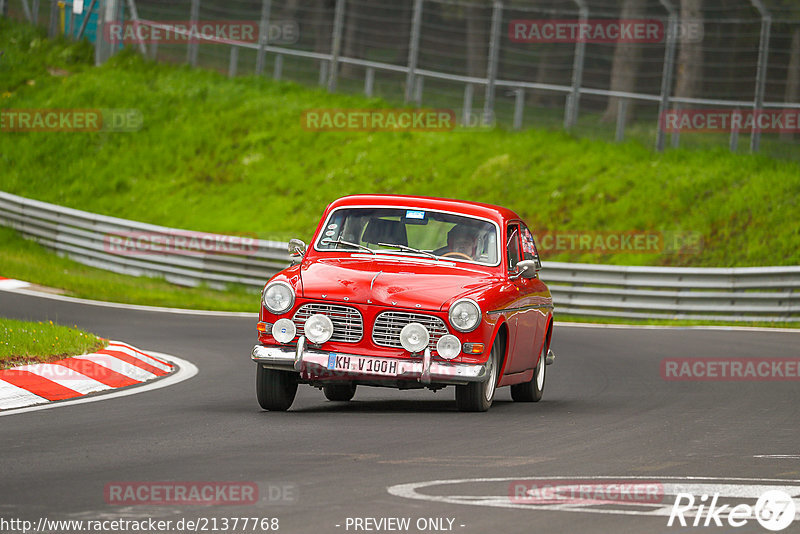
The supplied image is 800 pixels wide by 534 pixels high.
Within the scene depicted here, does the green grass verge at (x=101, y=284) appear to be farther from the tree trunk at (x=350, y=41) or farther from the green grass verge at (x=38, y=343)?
the green grass verge at (x=38, y=343)

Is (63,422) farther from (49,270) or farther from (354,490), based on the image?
(49,270)

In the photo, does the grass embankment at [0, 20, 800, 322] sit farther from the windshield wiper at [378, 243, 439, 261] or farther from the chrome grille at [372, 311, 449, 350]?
the chrome grille at [372, 311, 449, 350]

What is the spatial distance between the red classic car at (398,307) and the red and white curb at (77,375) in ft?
5.38

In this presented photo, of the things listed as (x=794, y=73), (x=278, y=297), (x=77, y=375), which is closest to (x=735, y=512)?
(x=278, y=297)

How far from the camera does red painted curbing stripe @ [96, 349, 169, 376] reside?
469 inches

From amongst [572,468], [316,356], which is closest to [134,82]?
[316,356]

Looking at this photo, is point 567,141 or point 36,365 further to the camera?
point 567,141

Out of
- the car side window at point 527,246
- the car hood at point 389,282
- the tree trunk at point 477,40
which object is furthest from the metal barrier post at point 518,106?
the car hood at point 389,282

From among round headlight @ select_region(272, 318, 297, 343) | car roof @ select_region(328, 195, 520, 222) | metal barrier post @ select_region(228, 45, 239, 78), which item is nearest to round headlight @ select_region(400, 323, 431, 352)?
round headlight @ select_region(272, 318, 297, 343)

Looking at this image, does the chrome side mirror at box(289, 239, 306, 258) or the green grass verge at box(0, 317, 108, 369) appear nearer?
the chrome side mirror at box(289, 239, 306, 258)

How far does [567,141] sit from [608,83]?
1819mm

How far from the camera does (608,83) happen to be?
2789cm

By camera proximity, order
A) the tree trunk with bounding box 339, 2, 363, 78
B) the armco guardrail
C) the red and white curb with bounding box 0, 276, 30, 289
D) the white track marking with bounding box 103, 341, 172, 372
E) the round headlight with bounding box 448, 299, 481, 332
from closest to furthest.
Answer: the round headlight with bounding box 448, 299, 481, 332 < the white track marking with bounding box 103, 341, 172, 372 < the armco guardrail < the red and white curb with bounding box 0, 276, 30, 289 < the tree trunk with bounding box 339, 2, 363, 78

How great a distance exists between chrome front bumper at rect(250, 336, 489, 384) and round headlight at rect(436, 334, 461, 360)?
6cm
